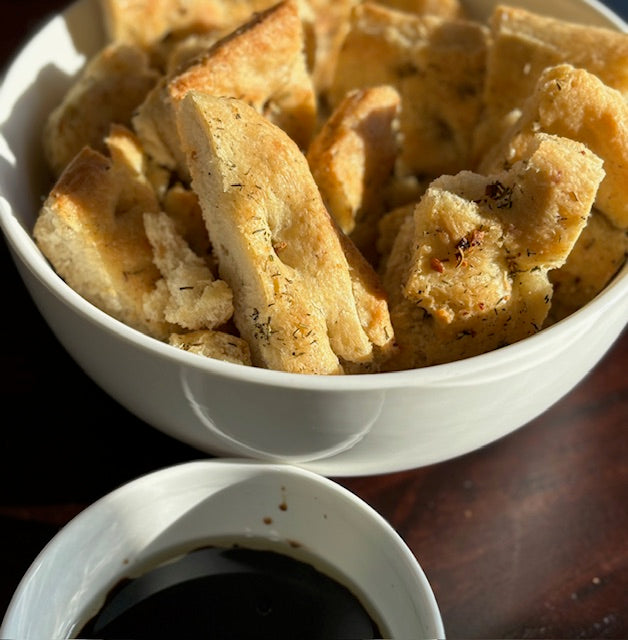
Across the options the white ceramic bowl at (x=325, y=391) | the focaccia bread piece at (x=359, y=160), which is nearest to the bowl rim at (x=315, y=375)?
the white ceramic bowl at (x=325, y=391)

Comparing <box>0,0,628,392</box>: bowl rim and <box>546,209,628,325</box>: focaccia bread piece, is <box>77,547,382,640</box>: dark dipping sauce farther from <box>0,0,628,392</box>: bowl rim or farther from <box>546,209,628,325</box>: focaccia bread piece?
<box>546,209,628,325</box>: focaccia bread piece

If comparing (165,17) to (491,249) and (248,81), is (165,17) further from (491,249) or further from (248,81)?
(491,249)

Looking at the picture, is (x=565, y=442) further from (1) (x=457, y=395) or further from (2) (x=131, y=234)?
(2) (x=131, y=234)

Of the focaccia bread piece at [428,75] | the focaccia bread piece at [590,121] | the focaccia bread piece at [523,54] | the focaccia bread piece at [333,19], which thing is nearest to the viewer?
the focaccia bread piece at [590,121]

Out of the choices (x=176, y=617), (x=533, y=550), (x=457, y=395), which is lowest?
(x=533, y=550)

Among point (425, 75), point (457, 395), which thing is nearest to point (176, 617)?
point (457, 395)

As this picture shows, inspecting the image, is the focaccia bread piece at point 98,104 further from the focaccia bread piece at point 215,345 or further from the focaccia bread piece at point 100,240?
the focaccia bread piece at point 215,345
